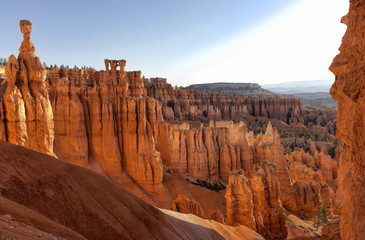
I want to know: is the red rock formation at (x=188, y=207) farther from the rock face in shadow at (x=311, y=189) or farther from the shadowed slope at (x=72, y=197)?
the rock face in shadow at (x=311, y=189)

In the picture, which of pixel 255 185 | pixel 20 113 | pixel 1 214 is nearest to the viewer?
pixel 1 214

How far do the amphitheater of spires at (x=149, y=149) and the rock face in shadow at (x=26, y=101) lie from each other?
4 centimetres

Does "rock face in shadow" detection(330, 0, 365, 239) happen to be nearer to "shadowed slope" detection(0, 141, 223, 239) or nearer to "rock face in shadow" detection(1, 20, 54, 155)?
"shadowed slope" detection(0, 141, 223, 239)

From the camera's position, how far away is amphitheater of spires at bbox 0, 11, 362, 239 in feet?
38.5

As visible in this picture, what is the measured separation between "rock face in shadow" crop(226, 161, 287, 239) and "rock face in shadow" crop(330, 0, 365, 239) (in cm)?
842

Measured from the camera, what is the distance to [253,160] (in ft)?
94.9

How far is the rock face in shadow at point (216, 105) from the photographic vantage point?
68125 millimetres

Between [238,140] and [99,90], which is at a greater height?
[99,90]

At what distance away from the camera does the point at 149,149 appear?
20.9 meters

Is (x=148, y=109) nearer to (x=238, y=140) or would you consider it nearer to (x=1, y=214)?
(x=238, y=140)

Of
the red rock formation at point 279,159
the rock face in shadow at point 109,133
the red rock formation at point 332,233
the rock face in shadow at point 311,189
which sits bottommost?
the rock face in shadow at point 311,189

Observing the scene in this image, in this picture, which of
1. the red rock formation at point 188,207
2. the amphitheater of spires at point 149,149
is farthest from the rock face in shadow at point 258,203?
the red rock formation at point 188,207

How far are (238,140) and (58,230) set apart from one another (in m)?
26.7

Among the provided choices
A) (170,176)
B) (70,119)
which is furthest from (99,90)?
(170,176)
